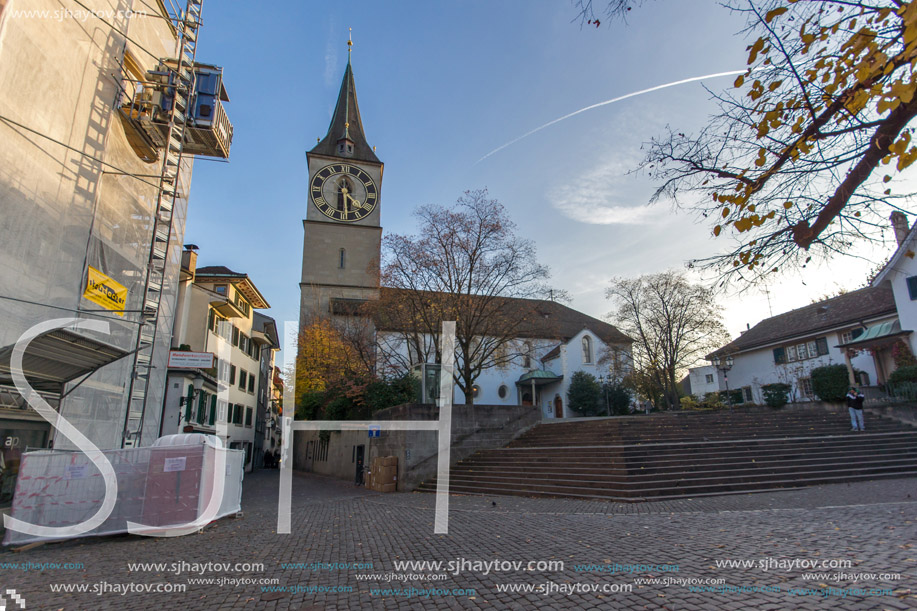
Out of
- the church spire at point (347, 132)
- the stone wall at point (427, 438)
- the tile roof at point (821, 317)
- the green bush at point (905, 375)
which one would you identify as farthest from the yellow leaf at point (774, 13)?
the church spire at point (347, 132)

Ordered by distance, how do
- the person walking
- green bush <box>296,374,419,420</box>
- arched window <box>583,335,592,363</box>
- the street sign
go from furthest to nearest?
arched window <box>583,335,592,363</box>, green bush <box>296,374,419,420</box>, the person walking, the street sign

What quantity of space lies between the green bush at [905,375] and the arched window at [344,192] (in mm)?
38645

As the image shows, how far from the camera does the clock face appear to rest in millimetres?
43531

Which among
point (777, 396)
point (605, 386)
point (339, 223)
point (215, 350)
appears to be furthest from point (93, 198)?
point (605, 386)

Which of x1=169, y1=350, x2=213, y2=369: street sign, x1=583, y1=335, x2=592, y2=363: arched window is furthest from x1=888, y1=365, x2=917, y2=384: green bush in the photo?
x1=169, y1=350, x2=213, y2=369: street sign

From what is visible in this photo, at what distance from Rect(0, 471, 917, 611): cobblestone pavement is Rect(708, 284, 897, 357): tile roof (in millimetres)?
25135

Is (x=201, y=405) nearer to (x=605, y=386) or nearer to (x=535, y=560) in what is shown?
(x=535, y=560)

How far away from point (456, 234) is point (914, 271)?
905 inches

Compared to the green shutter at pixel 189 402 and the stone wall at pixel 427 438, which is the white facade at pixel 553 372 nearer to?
the stone wall at pixel 427 438

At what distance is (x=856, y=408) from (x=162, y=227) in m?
24.7

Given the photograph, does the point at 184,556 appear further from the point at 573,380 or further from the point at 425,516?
the point at 573,380

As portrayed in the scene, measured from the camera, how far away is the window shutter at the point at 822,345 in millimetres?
31203

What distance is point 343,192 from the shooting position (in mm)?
44375

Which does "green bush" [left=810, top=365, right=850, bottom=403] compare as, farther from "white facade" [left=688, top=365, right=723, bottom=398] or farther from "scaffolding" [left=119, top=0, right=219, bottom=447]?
"scaffolding" [left=119, top=0, right=219, bottom=447]
